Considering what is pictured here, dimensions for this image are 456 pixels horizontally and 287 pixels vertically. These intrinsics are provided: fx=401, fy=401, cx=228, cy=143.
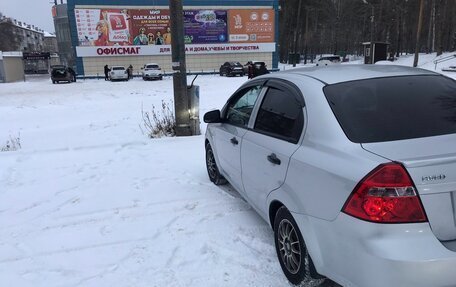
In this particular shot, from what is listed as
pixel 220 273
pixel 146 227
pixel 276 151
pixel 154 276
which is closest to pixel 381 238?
pixel 276 151

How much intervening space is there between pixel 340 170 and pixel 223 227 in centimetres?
209

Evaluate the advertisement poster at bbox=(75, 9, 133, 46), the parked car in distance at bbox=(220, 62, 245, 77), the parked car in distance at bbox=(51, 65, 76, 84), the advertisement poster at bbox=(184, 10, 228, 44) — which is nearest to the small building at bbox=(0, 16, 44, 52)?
the advertisement poster at bbox=(75, 9, 133, 46)

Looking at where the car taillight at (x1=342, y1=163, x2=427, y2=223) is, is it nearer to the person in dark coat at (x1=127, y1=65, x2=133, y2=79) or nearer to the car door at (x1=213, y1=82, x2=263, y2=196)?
the car door at (x1=213, y1=82, x2=263, y2=196)

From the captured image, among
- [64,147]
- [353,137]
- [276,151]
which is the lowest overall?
[64,147]

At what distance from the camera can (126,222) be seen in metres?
4.54

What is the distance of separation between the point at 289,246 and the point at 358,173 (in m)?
1.07

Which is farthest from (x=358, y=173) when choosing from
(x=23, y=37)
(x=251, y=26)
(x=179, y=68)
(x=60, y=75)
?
(x=23, y=37)

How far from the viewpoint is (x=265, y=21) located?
142 feet

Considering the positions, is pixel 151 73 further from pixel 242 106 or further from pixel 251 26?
pixel 242 106

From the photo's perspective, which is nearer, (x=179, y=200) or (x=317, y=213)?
(x=317, y=213)

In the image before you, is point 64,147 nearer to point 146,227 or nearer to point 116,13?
point 146,227

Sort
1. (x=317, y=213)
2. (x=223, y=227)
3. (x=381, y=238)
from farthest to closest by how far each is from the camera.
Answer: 1. (x=223, y=227)
2. (x=317, y=213)
3. (x=381, y=238)

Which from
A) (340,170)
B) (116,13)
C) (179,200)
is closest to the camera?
(340,170)

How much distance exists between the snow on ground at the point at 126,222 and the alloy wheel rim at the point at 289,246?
0.59 ft
